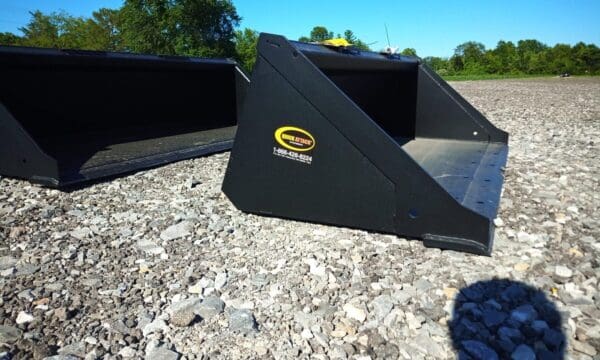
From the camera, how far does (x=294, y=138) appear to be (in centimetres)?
224

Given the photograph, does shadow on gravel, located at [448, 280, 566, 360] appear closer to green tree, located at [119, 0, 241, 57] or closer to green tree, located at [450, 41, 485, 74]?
green tree, located at [119, 0, 241, 57]

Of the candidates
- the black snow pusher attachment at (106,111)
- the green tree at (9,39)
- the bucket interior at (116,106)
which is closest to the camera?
the black snow pusher attachment at (106,111)

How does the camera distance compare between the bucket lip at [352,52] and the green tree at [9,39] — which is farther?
the green tree at [9,39]

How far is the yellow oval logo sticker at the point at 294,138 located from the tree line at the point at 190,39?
74.9ft

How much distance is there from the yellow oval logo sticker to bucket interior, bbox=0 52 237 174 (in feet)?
5.96

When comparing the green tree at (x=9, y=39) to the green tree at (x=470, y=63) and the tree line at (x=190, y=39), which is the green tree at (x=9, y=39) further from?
the green tree at (x=470, y=63)

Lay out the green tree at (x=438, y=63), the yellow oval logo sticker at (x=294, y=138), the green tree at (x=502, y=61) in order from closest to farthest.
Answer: the yellow oval logo sticker at (x=294, y=138)
the green tree at (x=502, y=61)
the green tree at (x=438, y=63)

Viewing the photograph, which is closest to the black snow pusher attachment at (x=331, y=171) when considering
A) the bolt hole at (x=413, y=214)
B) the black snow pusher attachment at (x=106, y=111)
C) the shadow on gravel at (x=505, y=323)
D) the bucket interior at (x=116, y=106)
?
the bolt hole at (x=413, y=214)

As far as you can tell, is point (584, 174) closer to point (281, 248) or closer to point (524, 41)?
point (281, 248)

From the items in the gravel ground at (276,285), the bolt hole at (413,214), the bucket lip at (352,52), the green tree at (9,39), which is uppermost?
the green tree at (9,39)

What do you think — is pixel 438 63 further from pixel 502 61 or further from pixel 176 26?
pixel 176 26

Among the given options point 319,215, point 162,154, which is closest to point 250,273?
point 319,215

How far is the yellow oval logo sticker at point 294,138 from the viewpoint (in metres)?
2.20

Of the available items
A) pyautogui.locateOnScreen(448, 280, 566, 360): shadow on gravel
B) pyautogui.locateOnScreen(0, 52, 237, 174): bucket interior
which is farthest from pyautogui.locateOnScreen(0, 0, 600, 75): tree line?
pyautogui.locateOnScreen(448, 280, 566, 360): shadow on gravel
